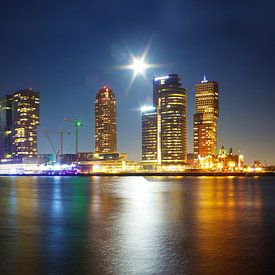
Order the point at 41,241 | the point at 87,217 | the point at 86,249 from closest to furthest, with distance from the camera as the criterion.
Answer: the point at 86,249, the point at 41,241, the point at 87,217

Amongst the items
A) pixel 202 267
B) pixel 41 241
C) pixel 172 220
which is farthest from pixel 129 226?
pixel 202 267

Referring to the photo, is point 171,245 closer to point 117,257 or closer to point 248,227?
point 117,257

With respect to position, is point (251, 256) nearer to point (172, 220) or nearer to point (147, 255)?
point (147, 255)

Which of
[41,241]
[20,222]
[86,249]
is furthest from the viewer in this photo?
[20,222]

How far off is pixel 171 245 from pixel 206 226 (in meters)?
7.82

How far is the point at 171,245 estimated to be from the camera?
74.0 feet

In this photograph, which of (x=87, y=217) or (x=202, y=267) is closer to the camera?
(x=202, y=267)

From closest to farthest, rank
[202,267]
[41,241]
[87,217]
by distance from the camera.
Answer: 1. [202,267]
2. [41,241]
3. [87,217]

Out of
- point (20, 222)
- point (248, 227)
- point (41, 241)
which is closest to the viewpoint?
point (41, 241)

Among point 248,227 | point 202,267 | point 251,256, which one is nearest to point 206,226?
point 248,227

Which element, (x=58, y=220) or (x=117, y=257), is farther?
(x=58, y=220)

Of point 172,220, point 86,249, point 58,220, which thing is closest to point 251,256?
point 86,249

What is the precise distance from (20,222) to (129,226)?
327 inches

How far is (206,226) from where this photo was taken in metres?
29.8
